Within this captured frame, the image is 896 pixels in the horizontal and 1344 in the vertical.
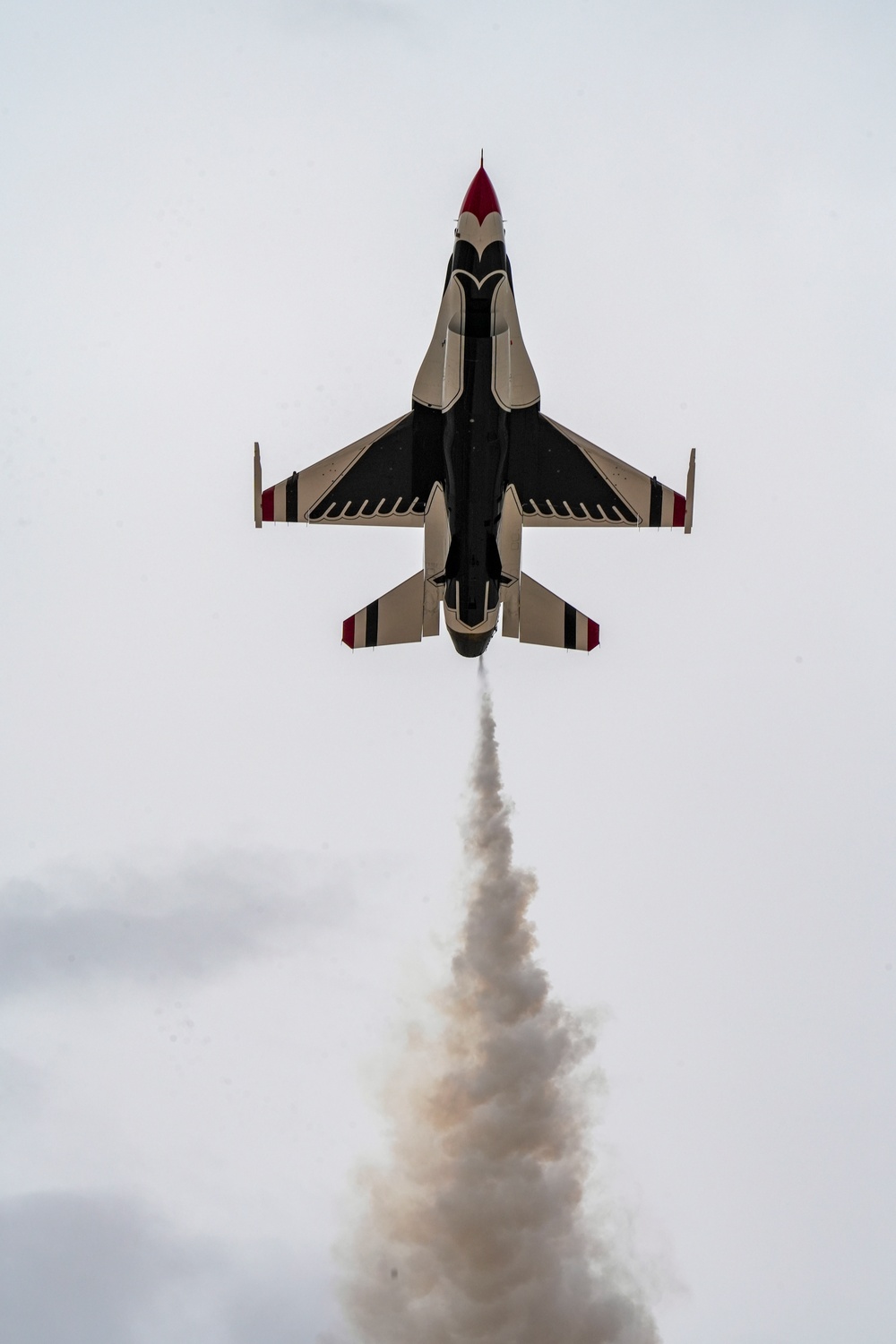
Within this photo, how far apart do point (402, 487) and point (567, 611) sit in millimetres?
7013

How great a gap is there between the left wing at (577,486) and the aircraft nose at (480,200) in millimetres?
6841

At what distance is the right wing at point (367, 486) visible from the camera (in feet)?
226

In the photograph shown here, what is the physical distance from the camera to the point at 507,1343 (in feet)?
270

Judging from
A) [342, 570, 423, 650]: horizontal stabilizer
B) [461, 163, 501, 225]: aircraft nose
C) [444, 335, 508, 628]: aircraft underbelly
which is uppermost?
[461, 163, 501, 225]: aircraft nose

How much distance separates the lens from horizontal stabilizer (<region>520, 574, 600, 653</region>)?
69.4m

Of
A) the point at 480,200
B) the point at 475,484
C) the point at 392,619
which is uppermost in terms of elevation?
the point at 480,200

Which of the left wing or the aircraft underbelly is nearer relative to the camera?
the aircraft underbelly

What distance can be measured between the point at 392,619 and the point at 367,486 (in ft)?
15.1

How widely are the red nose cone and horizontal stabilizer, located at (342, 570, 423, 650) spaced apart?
12349 millimetres

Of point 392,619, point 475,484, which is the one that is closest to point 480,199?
point 475,484

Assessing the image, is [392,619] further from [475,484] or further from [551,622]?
[475,484]

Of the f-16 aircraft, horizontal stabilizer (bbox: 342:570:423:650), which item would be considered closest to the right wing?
the f-16 aircraft

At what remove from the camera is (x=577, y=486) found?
Result: 69.5 meters

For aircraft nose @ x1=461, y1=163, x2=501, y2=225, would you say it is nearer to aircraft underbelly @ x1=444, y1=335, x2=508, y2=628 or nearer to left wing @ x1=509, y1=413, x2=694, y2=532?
aircraft underbelly @ x1=444, y1=335, x2=508, y2=628
